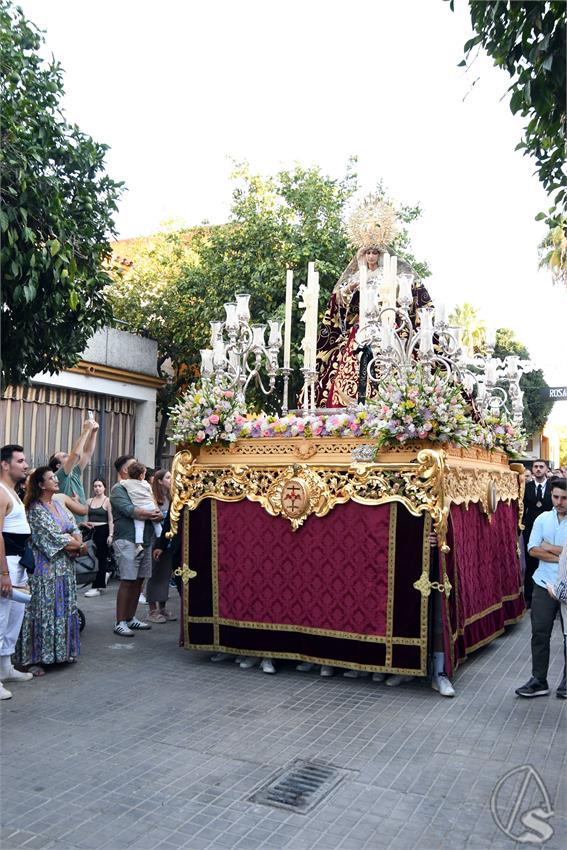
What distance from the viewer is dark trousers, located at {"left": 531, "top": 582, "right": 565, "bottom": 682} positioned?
5824 mm

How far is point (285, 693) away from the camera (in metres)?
5.89

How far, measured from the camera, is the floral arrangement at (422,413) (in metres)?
5.87

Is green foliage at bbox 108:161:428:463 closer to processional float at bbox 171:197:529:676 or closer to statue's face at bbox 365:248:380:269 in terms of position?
statue's face at bbox 365:248:380:269

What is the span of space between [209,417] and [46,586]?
79.6 inches

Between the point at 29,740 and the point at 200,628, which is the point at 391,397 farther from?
the point at 29,740

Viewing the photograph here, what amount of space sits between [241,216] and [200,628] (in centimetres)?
1164

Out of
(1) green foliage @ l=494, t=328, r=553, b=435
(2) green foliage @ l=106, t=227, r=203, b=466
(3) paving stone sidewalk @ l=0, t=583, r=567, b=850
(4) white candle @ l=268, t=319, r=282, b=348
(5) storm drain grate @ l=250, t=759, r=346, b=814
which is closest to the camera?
(3) paving stone sidewalk @ l=0, t=583, r=567, b=850

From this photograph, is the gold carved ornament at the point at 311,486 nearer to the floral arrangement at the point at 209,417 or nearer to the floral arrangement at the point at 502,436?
the floral arrangement at the point at 209,417

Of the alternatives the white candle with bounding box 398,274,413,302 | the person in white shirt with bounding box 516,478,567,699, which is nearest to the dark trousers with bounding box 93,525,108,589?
the white candle with bounding box 398,274,413,302

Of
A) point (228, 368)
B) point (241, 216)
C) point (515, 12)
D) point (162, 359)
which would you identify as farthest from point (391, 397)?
point (162, 359)

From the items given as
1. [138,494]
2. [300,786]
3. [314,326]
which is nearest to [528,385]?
[314,326]

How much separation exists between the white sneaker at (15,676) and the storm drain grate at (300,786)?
107 inches

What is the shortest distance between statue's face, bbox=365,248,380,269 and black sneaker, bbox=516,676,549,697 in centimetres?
519

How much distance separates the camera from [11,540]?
18.7 ft
